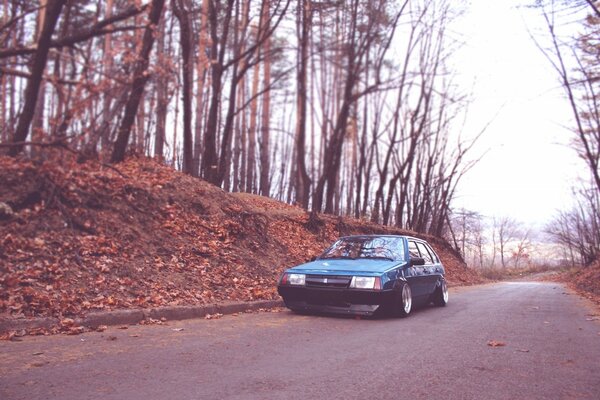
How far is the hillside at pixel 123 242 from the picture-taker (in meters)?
7.72

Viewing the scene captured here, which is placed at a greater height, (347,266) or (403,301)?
(347,266)

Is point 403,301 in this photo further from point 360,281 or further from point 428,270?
point 428,270

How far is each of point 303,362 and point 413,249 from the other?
5.73 m

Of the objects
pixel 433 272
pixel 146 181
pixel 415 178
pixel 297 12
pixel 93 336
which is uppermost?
pixel 297 12

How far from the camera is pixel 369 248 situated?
966cm

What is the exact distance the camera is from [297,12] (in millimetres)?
17531

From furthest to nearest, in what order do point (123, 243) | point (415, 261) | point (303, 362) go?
point (123, 243), point (415, 261), point (303, 362)

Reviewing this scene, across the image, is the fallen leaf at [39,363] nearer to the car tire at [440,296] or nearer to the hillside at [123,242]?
the hillside at [123,242]

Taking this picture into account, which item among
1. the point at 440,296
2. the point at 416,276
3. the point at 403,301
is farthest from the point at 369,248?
the point at 440,296

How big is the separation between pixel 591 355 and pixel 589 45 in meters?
11.1

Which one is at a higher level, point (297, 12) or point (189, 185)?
point (297, 12)

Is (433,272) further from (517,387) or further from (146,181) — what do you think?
(146,181)

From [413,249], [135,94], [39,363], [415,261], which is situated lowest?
[39,363]

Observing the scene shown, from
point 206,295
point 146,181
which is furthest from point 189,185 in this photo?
point 206,295
